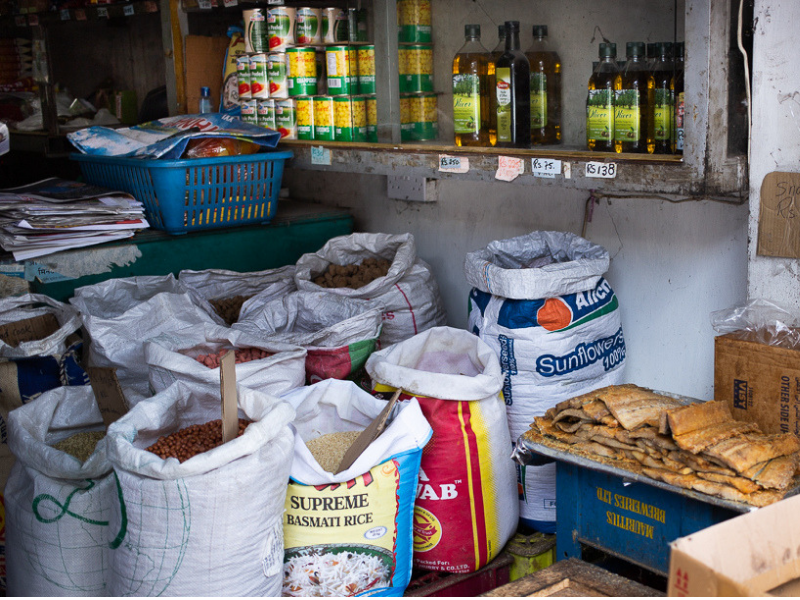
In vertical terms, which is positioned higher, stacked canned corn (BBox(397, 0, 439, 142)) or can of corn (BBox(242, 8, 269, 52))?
can of corn (BBox(242, 8, 269, 52))

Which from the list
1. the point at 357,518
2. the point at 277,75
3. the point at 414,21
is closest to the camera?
the point at 357,518

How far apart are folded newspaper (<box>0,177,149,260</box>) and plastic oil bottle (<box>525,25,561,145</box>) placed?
1312 mm

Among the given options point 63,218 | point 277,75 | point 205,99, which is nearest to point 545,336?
point 277,75

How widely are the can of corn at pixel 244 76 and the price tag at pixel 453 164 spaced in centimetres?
96

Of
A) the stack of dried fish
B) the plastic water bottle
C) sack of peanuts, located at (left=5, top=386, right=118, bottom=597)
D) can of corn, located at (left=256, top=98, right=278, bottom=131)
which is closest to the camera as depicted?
the stack of dried fish

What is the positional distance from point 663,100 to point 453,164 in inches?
21.4

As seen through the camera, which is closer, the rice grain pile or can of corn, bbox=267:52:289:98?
the rice grain pile

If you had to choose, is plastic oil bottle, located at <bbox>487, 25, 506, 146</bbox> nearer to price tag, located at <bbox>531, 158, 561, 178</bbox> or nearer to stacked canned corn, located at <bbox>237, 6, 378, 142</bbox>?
price tag, located at <bbox>531, 158, 561, 178</bbox>

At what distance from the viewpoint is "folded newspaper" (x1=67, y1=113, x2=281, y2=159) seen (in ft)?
8.65

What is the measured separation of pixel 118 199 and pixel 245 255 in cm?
47

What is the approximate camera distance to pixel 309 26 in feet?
8.61

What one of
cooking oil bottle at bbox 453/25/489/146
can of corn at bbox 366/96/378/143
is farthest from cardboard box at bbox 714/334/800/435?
can of corn at bbox 366/96/378/143

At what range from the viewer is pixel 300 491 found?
1.77 meters

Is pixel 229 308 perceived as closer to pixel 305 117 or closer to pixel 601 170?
pixel 305 117
